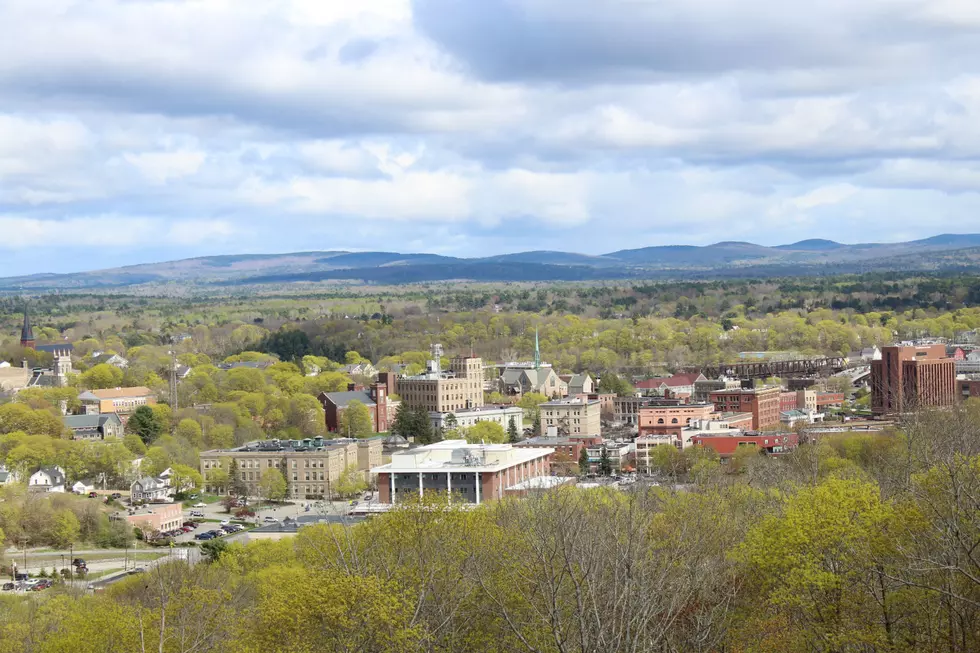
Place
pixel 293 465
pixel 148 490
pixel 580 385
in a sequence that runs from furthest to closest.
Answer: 1. pixel 580 385
2. pixel 293 465
3. pixel 148 490

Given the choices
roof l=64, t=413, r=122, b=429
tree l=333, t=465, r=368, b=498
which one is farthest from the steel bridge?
tree l=333, t=465, r=368, b=498

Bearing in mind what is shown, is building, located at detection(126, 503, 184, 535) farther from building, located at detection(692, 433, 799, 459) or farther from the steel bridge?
the steel bridge

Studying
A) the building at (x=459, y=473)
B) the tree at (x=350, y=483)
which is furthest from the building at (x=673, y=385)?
the building at (x=459, y=473)

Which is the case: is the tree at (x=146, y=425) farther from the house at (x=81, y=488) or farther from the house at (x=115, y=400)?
the house at (x=115, y=400)

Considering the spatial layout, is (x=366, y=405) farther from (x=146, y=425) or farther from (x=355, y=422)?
(x=146, y=425)

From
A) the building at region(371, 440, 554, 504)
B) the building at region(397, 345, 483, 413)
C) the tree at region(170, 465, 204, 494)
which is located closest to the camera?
the building at region(371, 440, 554, 504)

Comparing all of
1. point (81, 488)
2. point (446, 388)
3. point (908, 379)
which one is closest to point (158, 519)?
point (81, 488)
